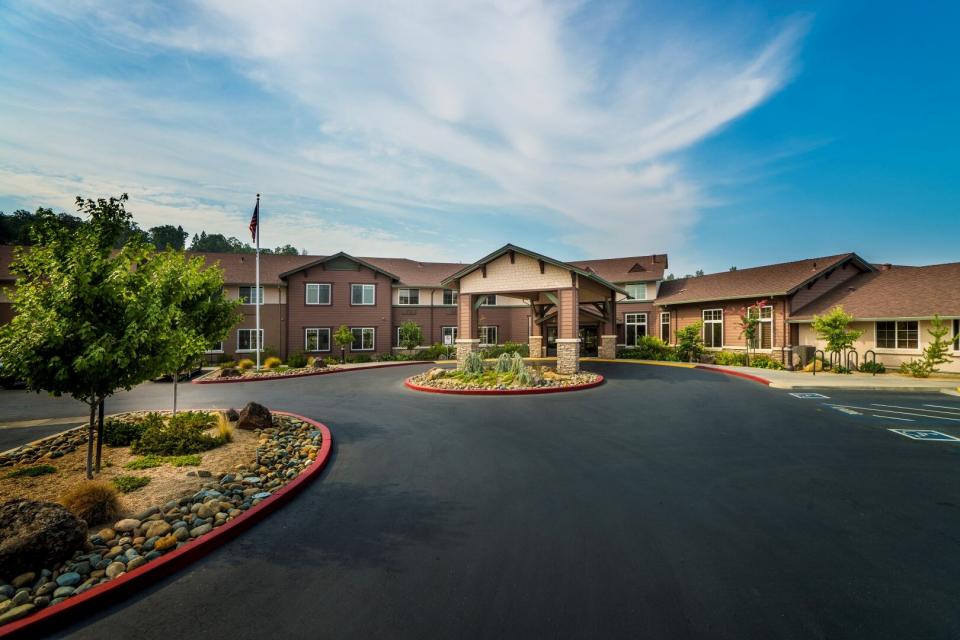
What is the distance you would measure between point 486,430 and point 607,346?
21639 mm

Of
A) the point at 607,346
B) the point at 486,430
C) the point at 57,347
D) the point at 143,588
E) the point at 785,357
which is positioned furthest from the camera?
the point at 607,346

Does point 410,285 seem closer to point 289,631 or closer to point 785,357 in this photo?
point 785,357

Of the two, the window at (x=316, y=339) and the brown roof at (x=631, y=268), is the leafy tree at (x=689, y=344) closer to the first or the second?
the brown roof at (x=631, y=268)

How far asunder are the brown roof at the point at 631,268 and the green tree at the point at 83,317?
3313 cm

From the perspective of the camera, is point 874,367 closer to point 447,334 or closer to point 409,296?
point 447,334

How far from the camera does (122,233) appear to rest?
22.8ft

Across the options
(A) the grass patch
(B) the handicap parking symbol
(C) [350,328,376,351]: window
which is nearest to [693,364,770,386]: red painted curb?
(B) the handicap parking symbol

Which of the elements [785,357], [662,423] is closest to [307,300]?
[662,423]

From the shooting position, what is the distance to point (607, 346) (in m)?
29.2

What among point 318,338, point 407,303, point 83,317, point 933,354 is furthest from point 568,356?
point 318,338

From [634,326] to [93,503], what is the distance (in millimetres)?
33639

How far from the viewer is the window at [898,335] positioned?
774 inches

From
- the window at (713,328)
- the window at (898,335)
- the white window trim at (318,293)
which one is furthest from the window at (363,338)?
the window at (898,335)

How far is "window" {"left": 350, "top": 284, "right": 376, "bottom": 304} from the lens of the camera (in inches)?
1217
